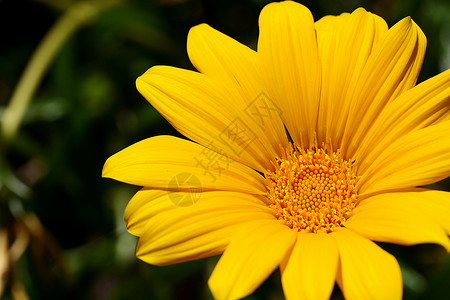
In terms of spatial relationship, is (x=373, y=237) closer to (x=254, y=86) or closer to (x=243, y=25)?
(x=254, y=86)

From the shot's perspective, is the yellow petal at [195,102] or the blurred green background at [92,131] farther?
the blurred green background at [92,131]

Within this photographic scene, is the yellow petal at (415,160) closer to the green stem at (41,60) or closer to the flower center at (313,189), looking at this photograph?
the flower center at (313,189)

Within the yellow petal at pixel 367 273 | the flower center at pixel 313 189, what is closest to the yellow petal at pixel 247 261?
the yellow petal at pixel 367 273

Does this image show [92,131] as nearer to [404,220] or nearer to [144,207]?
[144,207]

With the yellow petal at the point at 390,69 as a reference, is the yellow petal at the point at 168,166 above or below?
below

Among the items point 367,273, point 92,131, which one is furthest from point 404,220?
point 92,131

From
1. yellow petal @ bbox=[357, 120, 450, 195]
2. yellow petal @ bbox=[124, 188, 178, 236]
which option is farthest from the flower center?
yellow petal @ bbox=[124, 188, 178, 236]

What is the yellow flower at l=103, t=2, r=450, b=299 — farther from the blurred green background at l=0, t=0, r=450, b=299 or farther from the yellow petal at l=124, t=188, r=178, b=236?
the blurred green background at l=0, t=0, r=450, b=299
